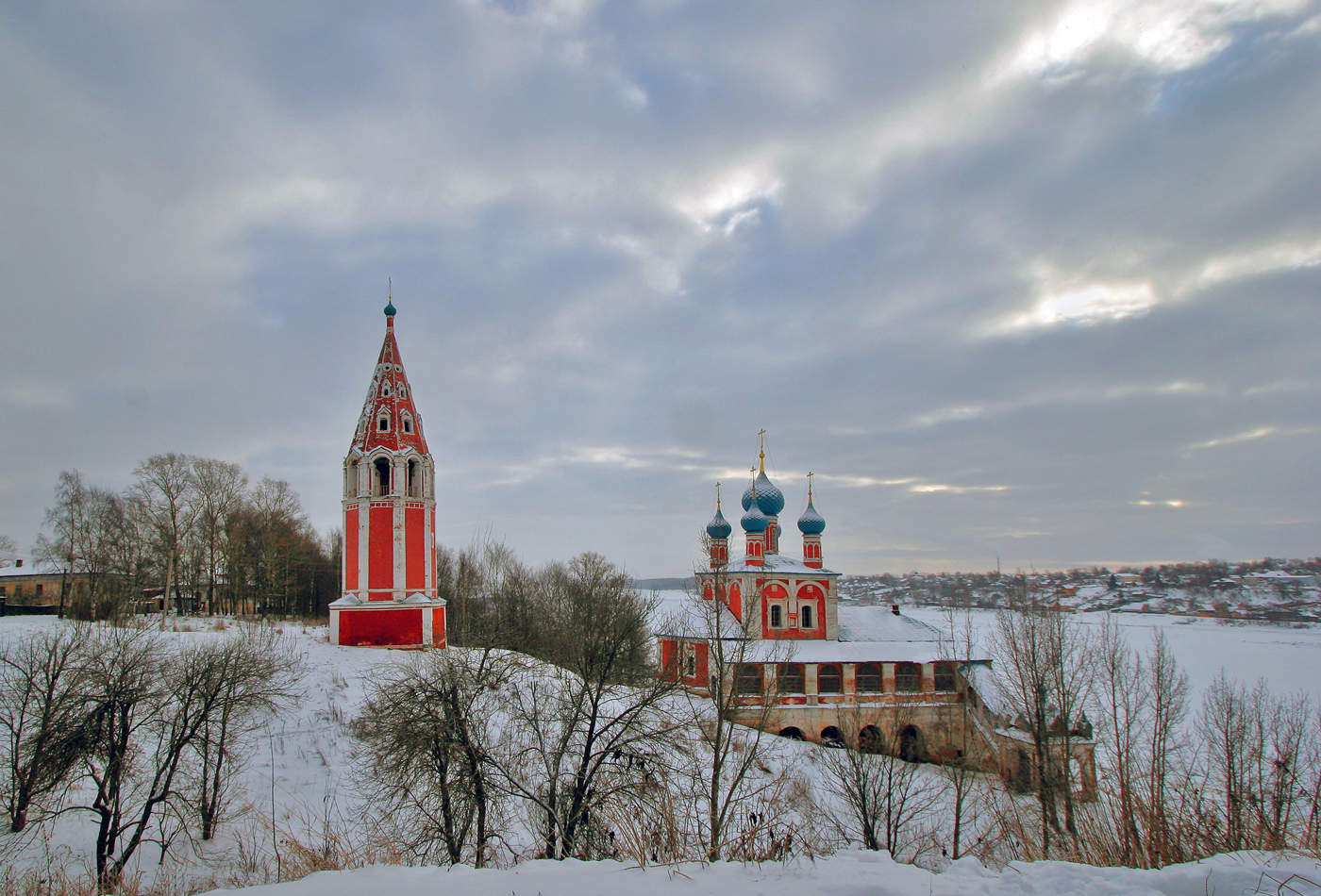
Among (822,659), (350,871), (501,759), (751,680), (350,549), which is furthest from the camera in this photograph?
(822,659)

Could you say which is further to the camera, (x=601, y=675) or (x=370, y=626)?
(x=370, y=626)

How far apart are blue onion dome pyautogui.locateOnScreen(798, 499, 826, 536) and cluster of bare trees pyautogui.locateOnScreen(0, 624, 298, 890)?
1089 inches

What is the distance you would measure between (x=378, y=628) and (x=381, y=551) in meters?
2.87

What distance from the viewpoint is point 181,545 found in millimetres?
38031

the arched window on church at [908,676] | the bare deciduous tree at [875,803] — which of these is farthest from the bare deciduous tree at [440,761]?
the arched window on church at [908,676]

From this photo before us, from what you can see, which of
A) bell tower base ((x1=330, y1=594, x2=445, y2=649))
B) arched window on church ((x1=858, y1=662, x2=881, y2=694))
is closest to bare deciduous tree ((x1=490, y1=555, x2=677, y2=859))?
bell tower base ((x1=330, y1=594, x2=445, y2=649))

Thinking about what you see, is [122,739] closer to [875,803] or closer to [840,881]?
[840,881]

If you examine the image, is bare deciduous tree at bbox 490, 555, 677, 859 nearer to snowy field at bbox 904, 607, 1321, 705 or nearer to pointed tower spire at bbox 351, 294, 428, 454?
pointed tower spire at bbox 351, 294, 428, 454

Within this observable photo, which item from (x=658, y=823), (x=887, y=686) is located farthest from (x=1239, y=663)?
(x=658, y=823)

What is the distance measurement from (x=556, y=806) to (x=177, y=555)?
3615 cm

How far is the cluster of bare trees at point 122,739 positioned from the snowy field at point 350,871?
1.76ft

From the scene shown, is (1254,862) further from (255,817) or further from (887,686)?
(887,686)

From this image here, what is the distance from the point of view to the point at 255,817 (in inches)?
562

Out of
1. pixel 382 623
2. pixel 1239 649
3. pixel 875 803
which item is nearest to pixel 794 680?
pixel 875 803
